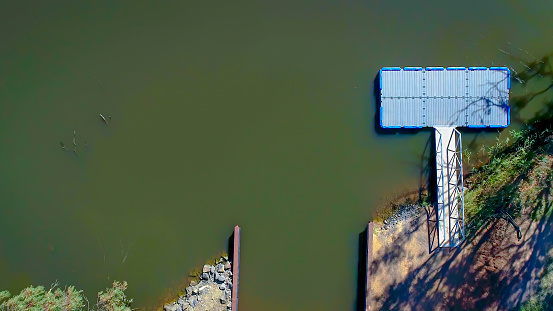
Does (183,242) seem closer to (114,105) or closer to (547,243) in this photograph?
(114,105)

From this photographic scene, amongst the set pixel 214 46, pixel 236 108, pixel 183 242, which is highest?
pixel 214 46

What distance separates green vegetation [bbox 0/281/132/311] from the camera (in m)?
12.0

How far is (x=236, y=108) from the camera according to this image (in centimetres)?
1299

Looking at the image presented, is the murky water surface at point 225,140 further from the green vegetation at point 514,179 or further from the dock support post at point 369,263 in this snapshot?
the green vegetation at point 514,179

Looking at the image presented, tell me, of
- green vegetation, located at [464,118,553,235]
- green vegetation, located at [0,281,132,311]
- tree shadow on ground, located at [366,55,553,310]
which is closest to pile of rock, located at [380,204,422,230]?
tree shadow on ground, located at [366,55,553,310]

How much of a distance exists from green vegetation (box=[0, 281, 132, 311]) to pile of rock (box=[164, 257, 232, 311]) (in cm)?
154

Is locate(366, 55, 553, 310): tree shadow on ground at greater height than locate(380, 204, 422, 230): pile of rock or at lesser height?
lesser

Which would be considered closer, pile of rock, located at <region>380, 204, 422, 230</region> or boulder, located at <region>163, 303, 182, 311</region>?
pile of rock, located at <region>380, 204, 422, 230</region>

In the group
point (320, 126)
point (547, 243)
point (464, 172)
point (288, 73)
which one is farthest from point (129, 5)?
point (547, 243)

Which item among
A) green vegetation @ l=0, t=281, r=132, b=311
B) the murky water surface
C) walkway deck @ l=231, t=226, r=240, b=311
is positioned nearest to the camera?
green vegetation @ l=0, t=281, r=132, b=311

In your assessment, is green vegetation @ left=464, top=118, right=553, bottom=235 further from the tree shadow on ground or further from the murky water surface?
the murky water surface

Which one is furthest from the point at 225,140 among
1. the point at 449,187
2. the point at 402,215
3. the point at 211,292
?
the point at 449,187

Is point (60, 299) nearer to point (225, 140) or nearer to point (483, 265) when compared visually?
point (225, 140)

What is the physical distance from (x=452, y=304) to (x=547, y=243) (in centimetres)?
340
